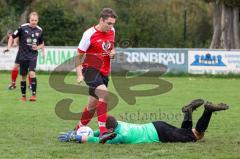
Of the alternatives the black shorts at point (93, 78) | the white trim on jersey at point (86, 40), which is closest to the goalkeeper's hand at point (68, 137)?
the black shorts at point (93, 78)

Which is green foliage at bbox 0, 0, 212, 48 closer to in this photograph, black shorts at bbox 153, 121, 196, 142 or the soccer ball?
the soccer ball

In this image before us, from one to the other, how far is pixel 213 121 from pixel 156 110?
2.14m

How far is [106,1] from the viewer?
146 feet

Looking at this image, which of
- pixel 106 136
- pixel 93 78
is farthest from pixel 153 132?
pixel 93 78

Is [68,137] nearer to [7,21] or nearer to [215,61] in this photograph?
[215,61]

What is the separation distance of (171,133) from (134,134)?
529mm

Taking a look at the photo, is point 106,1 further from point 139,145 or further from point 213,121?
point 139,145

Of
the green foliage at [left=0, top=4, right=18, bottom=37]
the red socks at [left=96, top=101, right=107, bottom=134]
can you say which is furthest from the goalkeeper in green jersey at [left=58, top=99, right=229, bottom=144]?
the green foliage at [left=0, top=4, right=18, bottom=37]

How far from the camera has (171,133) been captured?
895 cm

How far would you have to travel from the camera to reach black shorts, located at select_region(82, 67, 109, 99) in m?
9.60

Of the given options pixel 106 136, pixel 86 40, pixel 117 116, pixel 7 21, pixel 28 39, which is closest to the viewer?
pixel 106 136

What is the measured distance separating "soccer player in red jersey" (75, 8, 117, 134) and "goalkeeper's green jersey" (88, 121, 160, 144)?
24.0 inches

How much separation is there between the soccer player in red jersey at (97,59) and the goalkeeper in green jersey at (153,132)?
1.89 feet

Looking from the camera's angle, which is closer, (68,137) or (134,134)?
(134,134)
